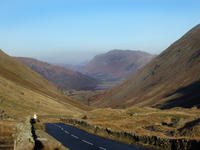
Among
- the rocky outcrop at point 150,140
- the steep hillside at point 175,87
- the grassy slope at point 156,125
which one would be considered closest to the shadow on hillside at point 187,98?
the steep hillside at point 175,87

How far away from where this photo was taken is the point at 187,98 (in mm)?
123375

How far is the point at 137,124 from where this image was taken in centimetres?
4794

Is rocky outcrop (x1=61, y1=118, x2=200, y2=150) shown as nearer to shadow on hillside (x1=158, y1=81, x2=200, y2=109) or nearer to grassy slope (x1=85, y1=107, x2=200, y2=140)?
grassy slope (x1=85, y1=107, x2=200, y2=140)

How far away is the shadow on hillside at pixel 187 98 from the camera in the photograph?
4464 inches

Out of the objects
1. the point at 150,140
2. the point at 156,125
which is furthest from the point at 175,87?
the point at 150,140

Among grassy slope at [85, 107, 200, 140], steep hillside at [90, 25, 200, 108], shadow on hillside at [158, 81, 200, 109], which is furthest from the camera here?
Result: steep hillside at [90, 25, 200, 108]

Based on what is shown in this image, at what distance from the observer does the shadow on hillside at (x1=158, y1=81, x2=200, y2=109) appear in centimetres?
11338

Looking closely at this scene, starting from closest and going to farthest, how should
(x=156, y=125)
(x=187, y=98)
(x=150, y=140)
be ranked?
1. (x=150, y=140)
2. (x=156, y=125)
3. (x=187, y=98)

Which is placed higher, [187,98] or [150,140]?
[187,98]

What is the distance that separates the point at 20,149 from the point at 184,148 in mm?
12236

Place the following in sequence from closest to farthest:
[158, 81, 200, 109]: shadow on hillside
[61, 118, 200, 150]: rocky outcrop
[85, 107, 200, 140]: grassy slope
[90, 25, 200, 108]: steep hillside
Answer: [61, 118, 200, 150]: rocky outcrop
[85, 107, 200, 140]: grassy slope
[158, 81, 200, 109]: shadow on hillside
[90, 25, 200, 108]: steep hillside

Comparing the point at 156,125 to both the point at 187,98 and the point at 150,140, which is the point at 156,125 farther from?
the point at 187,98

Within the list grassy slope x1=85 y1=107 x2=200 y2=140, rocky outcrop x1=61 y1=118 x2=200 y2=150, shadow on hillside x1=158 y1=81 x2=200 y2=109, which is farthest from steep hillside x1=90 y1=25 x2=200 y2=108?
rocky outcrop x1=61 y1=118 x2=200 y2=150

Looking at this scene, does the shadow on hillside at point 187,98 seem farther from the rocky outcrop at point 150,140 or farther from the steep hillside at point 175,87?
the rocky outcrop at point 150,140
